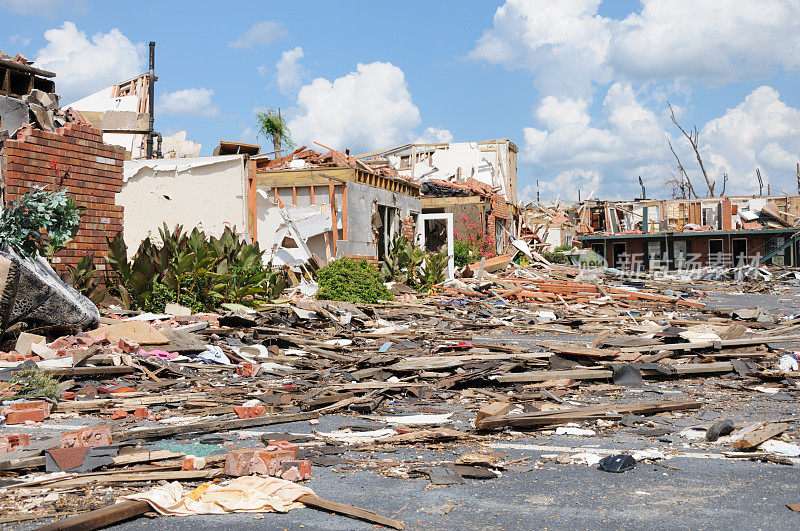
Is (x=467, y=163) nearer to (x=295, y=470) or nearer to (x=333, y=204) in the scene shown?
(x=333, y=204)

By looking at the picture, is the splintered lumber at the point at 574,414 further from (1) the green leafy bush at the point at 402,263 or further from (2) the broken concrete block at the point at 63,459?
(1) the green leafy bush at the point at 402,263

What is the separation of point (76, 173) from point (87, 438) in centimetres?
684

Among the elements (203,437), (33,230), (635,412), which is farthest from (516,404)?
(33,230)

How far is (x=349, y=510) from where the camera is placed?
346 cm

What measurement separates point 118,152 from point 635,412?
907 centimetres

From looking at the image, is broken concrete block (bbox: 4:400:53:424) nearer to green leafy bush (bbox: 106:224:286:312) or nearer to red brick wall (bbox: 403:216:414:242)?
green leafy bush (bbox: 106:224:286:312)

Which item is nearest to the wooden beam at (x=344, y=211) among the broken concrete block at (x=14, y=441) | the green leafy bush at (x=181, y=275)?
the green leafy bush at (x=181, y=275)

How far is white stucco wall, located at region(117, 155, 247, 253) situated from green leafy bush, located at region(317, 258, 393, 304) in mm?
2581

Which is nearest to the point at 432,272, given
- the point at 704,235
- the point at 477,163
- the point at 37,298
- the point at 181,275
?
the point at 181,275

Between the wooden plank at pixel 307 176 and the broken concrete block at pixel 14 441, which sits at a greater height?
the wooden plank at pixel 307 176

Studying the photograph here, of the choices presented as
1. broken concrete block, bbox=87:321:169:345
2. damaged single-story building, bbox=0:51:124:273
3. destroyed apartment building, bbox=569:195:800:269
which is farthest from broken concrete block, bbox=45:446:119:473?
destroyed apartment building, bbox=569:195:800:269

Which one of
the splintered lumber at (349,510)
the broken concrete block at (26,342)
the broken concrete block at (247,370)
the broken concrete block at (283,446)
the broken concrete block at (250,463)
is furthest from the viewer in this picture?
the broken concrete block at (247,370)

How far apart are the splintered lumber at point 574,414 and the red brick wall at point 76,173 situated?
24.5 ft

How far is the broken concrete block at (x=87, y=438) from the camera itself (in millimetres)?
4527
